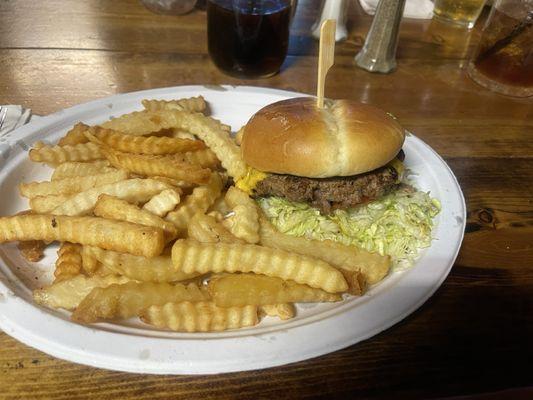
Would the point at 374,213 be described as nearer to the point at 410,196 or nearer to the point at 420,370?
the point at 410,196

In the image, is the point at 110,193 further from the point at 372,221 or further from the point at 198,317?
the point at 372,221

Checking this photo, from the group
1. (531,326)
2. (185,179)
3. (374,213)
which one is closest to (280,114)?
(185,179)

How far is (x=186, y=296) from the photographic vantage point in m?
1.46

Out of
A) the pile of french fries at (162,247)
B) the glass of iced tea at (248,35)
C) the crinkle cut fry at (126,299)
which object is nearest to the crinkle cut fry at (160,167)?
the pile of french fries at (162,247)

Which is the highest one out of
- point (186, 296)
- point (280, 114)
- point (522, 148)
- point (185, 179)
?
point (280, 114)

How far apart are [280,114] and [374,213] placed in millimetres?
672

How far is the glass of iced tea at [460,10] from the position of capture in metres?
4.16

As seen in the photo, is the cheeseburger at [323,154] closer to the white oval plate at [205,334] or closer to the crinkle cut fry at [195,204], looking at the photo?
the crinkle cut fry at [195,204]

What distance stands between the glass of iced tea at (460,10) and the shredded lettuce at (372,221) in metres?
3.00

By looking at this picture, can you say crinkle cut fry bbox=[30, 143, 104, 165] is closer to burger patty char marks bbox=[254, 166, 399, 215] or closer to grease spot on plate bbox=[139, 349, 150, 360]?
burger patty char marks bbox=[254, 166, 399, 215]

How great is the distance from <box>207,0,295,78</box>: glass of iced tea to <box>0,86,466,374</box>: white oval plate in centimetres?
151

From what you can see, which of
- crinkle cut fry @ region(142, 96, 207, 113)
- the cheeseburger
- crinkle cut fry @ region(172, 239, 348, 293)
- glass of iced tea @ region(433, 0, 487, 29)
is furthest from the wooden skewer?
glass of iced tea @ region(433, 0, 487, 29)

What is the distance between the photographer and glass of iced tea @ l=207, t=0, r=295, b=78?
8.91 feet

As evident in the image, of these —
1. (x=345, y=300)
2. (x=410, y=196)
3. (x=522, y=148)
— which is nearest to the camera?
(x=345, y=300)
